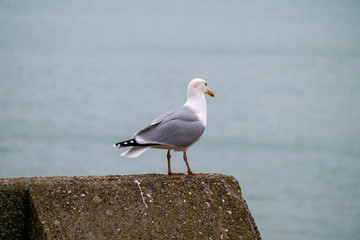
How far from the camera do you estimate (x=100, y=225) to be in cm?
A: 432

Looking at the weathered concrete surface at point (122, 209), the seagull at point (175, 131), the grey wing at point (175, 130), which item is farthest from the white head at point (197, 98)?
the weathered concrete surface at point (122, 209)

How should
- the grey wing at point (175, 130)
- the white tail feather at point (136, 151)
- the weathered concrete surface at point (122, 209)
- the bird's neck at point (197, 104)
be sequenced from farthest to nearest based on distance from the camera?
the bird's neck at point (197, 104) < the grey wing at point (175, 130) < the white tail feather at point (136, 151) < the weathered concrete surface at point (122, 209)

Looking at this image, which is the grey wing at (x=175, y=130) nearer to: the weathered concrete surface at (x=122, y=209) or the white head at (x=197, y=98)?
the white head at (x=197, y=98)

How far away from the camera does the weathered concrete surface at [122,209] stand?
425 cm

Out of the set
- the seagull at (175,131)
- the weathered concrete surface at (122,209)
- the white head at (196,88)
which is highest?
the white head at (196,88)

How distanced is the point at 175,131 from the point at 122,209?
1.39 metres

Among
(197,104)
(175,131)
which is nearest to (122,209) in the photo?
(175,131)

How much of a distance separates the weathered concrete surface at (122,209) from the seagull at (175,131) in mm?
555

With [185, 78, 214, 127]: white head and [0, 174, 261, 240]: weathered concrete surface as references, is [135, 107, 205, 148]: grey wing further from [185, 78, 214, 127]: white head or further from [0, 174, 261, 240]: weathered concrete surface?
[0, 174, 261, 240]: weathered concrete surface

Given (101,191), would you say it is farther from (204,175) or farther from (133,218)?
(204,175)

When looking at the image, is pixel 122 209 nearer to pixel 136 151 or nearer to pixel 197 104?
pixel 136 151

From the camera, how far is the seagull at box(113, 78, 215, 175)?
5461 mm

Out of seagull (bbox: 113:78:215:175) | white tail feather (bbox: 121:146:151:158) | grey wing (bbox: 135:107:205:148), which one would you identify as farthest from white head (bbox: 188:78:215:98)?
white tail feather (bbox: 121:146:151:158)

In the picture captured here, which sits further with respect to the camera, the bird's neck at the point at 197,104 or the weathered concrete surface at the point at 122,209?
the bird's neck at the point at 197,104
